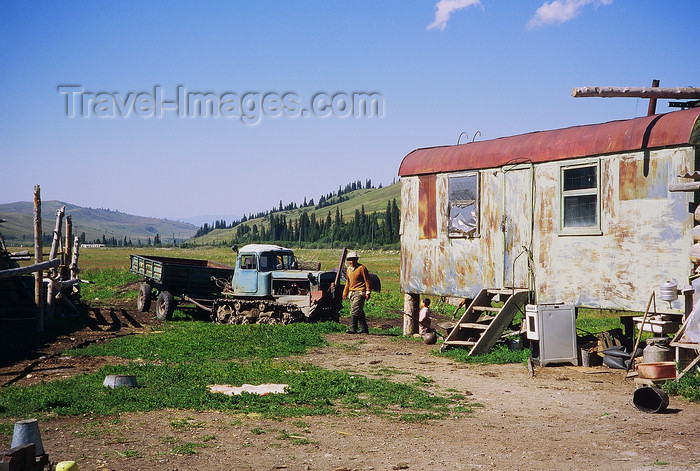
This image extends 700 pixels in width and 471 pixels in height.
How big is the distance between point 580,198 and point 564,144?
1144 millimetres

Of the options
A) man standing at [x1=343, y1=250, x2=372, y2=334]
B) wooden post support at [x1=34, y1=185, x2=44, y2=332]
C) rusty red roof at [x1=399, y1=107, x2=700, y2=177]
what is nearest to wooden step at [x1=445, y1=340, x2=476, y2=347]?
man standing at [x1=343, y1=250, x2=372, y2=334]

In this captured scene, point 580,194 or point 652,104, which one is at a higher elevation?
point 652,104

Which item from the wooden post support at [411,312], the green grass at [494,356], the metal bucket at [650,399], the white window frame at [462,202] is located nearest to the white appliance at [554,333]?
the green grass at [494,356]

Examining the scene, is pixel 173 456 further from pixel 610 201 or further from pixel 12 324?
pixel 12 324

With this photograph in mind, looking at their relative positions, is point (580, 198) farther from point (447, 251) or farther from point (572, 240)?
point (447, 251)

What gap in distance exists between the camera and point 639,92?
508 inches

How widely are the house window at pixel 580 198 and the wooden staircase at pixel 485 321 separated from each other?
5.67 feet

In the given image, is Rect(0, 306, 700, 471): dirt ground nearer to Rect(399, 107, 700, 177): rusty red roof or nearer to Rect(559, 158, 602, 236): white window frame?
Rect(559, 158, 602, 236): white window frame

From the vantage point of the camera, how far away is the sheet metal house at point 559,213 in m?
12.1

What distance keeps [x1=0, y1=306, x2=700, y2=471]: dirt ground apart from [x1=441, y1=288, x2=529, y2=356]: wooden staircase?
9.55 ft

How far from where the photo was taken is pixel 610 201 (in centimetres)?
1298

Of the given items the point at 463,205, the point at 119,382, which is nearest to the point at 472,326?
the point at 463,205

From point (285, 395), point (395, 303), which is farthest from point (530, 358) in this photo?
point (395, 303)

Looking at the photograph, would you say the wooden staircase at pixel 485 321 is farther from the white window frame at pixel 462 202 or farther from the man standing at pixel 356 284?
the man standing at pixel 356 284
